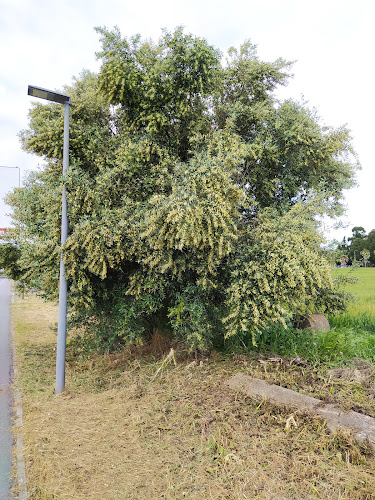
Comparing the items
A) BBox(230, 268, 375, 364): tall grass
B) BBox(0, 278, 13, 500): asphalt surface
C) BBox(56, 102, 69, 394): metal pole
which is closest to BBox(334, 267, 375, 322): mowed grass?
BBox(230, 268, 375, 364): tall grass

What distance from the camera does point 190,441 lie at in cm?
607

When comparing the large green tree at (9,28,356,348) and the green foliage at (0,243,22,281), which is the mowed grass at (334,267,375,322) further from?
the green foliage at (0,243,22,281)

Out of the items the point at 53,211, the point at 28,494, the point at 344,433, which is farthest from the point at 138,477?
the point at 53,211

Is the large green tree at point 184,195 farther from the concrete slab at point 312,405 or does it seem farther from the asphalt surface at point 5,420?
the asphalt surface at point 5,420

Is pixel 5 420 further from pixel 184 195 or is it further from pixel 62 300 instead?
pixel 184 195

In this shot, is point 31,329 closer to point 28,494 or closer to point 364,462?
point 28,494

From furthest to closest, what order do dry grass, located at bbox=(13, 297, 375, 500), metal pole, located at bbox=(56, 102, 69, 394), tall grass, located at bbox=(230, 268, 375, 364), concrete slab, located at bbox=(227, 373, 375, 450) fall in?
metal pole, located at bbox=(56, 102, 69, 394) < tall grass, located at bbox=(230, 268, 375, 364) < concrete slab, located at bbox=(227, 373, 375, 450) < dry grass, located at bbox=(13, 297, 375, 500)

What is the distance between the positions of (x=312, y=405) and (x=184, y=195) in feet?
13.9

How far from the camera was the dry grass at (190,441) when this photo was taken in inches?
197

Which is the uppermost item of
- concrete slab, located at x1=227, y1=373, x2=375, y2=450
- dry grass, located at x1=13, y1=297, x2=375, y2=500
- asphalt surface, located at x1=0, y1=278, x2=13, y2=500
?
concrete slab, located at x1=227, y1=373, x2=375, y2=450

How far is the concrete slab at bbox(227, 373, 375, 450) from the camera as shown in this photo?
5.50 meters

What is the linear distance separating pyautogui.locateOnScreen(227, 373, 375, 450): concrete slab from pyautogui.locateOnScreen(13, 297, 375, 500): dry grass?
150 mm

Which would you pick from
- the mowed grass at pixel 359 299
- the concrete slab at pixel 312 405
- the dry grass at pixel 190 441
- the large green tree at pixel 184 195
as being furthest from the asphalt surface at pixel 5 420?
the mowed grass at pixel 359 299

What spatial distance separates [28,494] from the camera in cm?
518
